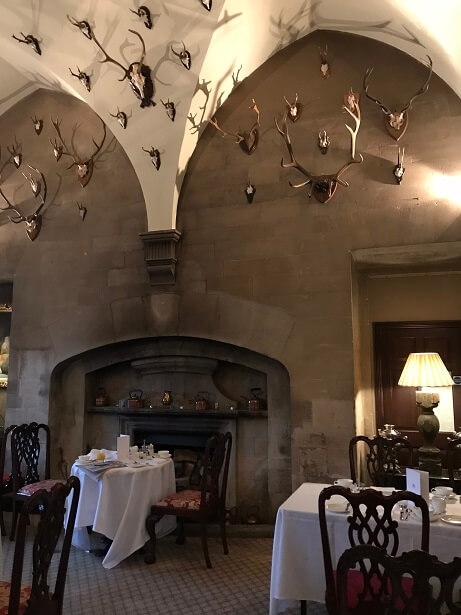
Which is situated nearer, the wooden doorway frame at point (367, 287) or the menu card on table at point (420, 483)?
the menu card on table at point (420, 483)

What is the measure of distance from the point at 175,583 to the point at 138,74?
421cm

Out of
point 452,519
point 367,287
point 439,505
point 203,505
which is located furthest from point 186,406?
point 452,519

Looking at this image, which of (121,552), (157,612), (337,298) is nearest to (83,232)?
(337,298)

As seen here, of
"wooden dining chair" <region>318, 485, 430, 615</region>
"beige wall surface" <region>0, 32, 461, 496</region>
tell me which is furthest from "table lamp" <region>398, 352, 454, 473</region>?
"wooden dining chair" <region>318, 485, 430, 615</region>

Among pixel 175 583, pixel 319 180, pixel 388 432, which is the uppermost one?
pixel 319 180

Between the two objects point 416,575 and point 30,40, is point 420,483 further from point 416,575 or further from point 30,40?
point 30,40

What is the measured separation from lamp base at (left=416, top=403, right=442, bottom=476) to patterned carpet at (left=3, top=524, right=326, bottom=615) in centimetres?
137

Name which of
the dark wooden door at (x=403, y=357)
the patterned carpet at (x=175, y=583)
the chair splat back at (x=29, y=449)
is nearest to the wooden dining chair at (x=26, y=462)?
the chair splat back at (x=29, y=449)

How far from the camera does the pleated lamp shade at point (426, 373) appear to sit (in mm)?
3854

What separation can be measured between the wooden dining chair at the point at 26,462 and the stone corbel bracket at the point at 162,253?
196 cm

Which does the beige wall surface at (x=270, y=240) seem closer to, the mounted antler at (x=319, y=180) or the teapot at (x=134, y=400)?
the mounted antler at (x=319, y=180)

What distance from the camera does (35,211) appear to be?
5.69 meters

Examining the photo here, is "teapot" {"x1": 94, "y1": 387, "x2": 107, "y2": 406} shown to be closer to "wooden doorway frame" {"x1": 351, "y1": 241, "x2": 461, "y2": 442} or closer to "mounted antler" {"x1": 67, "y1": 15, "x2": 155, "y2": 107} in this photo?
"wooden doorway frame" {"x1": 351, "y1": 241, "x2": 461, "y2": 442}

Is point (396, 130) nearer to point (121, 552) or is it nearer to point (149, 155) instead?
point (149, 155)
